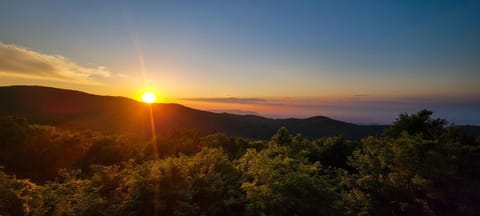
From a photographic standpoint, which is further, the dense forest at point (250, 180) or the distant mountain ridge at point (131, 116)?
the distant mountain ridge at point (131, 116)

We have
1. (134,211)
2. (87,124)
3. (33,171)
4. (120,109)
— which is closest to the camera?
(134,211)

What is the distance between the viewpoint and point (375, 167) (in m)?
14.2

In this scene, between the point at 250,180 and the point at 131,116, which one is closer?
the point at 250,180

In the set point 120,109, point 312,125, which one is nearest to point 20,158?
point 120,109

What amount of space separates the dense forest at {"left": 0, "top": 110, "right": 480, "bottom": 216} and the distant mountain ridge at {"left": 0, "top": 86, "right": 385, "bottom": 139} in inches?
2332

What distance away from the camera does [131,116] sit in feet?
328

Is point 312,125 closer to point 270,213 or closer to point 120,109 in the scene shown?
point 120,109

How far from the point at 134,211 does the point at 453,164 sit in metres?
13.3

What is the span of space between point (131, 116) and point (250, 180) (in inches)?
3854

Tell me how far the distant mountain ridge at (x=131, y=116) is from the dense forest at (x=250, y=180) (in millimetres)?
59242

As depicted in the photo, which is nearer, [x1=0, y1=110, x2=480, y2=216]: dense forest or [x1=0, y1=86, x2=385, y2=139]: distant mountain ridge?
[x1=0, y1=110, x2=480, y2=216]: dense forest

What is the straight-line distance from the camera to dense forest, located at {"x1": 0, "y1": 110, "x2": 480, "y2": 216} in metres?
7.51

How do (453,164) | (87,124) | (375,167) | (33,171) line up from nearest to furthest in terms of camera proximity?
(453,164)
(375,167)
(33,171)
(87,124)

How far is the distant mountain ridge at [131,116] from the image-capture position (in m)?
85.2
